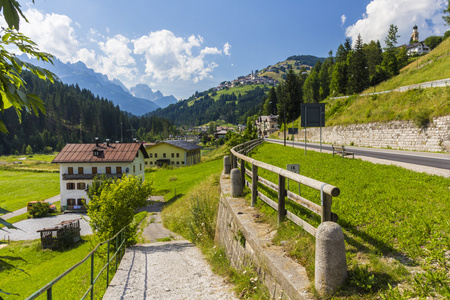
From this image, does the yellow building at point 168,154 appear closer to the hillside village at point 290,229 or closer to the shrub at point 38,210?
the shrub at point 38,210

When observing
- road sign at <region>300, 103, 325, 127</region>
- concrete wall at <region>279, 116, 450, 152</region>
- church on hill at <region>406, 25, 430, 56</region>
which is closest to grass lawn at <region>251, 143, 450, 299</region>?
road sign at <region>300, 103, 325, 127</region>

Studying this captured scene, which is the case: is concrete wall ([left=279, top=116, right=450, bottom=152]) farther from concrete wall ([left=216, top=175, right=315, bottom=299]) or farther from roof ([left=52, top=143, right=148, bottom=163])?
roof ([left=52, top=143, right=148, bottom=163])

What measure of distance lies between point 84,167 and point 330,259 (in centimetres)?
5041

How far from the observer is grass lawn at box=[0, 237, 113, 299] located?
12.2m

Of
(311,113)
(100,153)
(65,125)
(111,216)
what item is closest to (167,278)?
(111,216)

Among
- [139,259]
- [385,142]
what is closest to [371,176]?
[139,259]

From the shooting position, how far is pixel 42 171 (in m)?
77.8

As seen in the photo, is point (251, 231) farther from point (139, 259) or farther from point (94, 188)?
point (94, 188)

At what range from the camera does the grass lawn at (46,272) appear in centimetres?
1217

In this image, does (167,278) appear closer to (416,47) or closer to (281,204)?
(281,204)

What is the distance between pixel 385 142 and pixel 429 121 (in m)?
6.03

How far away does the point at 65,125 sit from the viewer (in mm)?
158625

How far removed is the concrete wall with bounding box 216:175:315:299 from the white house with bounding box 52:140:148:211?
41.0 meters

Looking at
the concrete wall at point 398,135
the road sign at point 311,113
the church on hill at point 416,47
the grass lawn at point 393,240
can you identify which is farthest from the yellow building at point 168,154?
the church on hill at point 416,47
